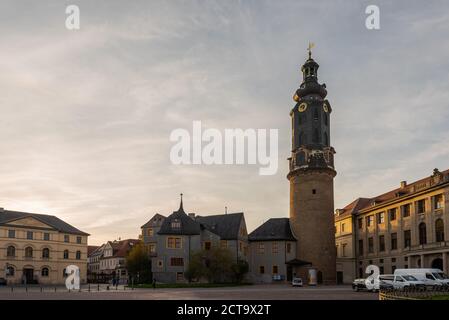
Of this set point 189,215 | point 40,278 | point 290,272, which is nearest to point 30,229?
point 40,278

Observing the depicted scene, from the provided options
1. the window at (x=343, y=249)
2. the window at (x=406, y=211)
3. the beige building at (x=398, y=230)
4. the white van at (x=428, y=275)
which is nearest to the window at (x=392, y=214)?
the beige building at (x=398, y=230)

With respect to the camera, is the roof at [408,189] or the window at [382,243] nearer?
the roof at [408,189]

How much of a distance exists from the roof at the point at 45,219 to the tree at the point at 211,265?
110 ft

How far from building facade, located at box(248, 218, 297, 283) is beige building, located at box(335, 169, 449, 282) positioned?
11.6 m

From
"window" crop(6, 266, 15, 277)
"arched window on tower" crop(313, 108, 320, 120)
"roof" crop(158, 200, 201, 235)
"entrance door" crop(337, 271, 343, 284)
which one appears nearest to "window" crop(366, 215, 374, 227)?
"entrance door" crop(337, 271, 343, 284)

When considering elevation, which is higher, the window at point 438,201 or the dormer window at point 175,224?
the window at point 438,201

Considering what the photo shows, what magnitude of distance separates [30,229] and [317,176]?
1898 inches

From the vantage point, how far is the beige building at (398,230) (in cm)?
5609

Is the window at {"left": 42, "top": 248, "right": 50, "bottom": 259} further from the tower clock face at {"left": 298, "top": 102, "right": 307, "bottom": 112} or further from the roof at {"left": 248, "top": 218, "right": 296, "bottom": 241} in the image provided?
the tower clock face at {"left": 298, "top": 102, "right": 307, "bottom": 112}

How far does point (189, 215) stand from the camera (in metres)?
78.6

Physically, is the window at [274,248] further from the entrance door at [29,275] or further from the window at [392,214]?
the entrance door at [29,275]
